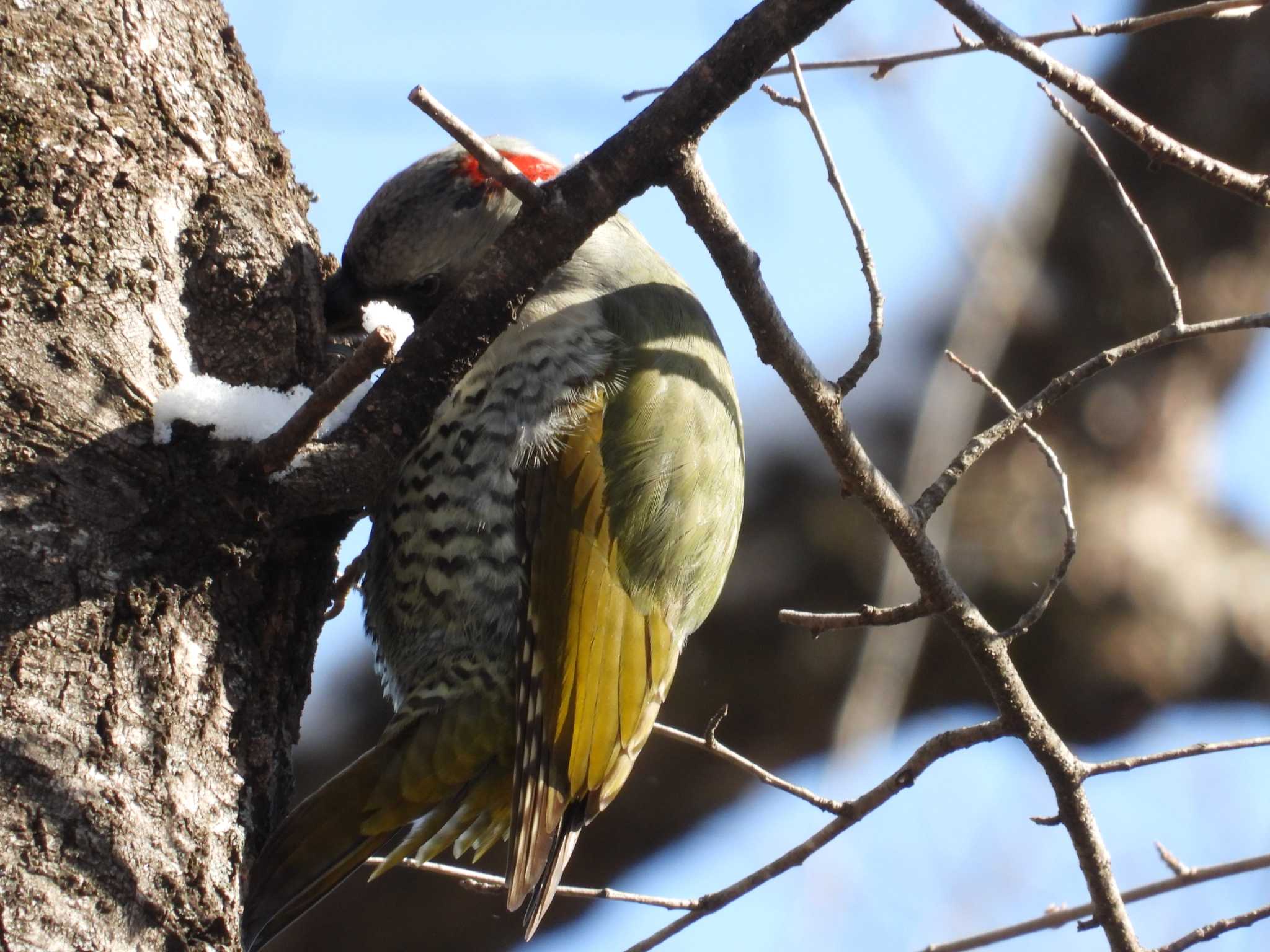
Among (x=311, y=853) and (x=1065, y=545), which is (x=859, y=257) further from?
(x=311, y=853)

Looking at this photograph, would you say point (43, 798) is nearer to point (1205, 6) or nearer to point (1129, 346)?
point (1129, 346)

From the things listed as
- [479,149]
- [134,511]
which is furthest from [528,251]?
[134,511]

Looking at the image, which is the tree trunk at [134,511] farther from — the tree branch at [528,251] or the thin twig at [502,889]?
the thin twig at [502,889]

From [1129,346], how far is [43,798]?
1.52m

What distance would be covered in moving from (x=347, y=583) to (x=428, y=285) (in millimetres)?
640

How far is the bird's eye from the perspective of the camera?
8.59 feet

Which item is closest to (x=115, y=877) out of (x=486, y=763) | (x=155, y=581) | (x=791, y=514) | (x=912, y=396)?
(x=155, y=581)

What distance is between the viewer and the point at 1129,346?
180 cm

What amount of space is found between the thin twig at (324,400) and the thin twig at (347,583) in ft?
2.95

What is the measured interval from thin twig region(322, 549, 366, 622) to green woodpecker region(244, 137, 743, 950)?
0.28 ft

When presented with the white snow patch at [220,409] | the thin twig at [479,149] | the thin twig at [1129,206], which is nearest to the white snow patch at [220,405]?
the white snow patch at [220,409]

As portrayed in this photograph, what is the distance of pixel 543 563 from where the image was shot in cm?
226

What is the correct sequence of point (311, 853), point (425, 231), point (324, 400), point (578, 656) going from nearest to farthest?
point (324, 400)
point (311, 853)
point (578, 656)
point (425, 231)

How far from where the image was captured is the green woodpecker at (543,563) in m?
2.15
